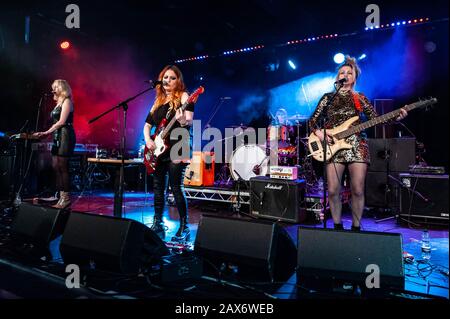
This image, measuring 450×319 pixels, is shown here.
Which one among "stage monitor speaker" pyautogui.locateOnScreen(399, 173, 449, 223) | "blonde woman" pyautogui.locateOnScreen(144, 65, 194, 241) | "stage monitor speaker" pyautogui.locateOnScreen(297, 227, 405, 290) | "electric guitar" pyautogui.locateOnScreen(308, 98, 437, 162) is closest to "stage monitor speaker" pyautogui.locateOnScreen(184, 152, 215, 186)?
"blonde woman" pyautogui.locateOnScreen(144, 65, 194, 241)

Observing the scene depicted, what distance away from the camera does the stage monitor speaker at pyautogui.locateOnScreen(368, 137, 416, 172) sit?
6.39 metres

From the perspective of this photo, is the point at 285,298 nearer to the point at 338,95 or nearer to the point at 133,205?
the point at 338,95

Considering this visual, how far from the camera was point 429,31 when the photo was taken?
7906 millimetres

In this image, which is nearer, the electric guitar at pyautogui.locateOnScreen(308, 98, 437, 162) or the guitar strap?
the electric guitar at pyautogui.locateOnScreen(308, 98, 437, 162)

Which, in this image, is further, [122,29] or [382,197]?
[122,29]

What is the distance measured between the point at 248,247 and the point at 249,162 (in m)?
4.57

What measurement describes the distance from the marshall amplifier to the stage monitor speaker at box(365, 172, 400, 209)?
5.67 feet

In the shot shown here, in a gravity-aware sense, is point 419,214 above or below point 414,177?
below

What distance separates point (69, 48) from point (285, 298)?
9822 millimetres

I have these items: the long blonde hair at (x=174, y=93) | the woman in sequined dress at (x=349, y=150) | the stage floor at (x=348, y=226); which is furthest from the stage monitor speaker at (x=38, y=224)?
the woman in sequined dress at (x=349, y=150)

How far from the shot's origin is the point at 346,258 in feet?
7.63

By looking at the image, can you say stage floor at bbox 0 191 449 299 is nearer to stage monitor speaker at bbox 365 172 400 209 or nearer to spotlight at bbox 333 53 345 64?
stage monitor speaker at bbox 365 172 400 209

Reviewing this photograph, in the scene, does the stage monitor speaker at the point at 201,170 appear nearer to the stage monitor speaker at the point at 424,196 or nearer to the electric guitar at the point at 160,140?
the electric guitar at the point at 160,140

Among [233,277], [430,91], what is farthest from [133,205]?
[430,91]
